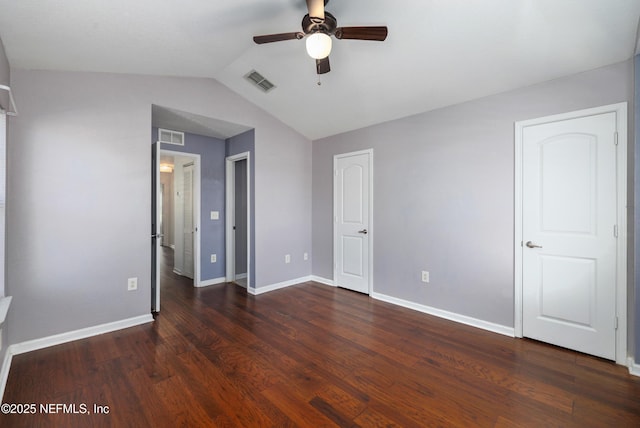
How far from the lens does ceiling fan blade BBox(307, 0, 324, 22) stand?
70.4 inches

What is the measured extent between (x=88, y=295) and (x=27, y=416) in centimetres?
121

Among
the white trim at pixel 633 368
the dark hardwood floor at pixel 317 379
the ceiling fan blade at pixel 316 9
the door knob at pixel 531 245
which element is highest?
the ceiling fan blade at pixel 316 9

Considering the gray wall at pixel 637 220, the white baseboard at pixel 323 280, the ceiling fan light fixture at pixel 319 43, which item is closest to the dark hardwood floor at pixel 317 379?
the gray wall at pixel 637 220

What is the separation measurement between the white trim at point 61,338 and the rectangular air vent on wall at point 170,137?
2399 mm

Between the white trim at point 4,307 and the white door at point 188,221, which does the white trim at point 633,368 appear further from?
the white door at point 188,221

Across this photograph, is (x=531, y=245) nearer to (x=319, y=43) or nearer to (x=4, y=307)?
(x=319, y=43)

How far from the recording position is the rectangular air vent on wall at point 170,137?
395 cm

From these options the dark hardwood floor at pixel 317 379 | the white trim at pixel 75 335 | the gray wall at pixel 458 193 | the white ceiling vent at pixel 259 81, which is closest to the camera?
the dark hardwood floor at pixel 317 379

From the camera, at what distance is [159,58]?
264 centimetres

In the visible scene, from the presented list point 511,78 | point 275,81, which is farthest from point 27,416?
point 511,78

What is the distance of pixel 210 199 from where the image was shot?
454cm

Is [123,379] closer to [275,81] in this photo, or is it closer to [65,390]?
[65,390]

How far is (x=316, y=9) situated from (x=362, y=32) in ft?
1.13

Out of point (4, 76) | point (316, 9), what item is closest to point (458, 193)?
point (316, 9)
